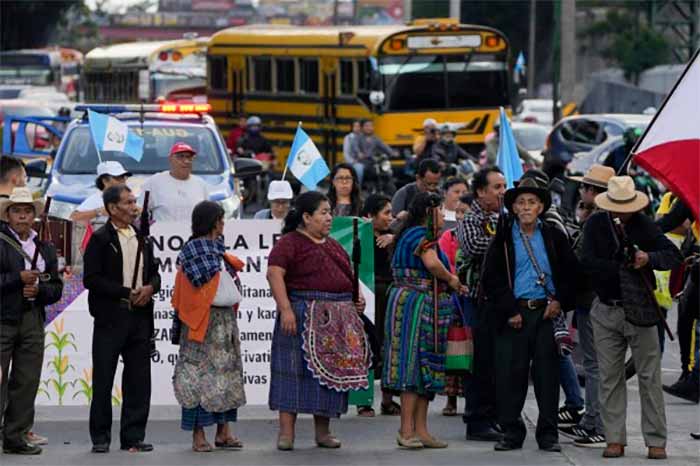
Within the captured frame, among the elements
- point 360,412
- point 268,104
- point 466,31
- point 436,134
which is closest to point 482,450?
point 360,412

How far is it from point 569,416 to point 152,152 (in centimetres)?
690

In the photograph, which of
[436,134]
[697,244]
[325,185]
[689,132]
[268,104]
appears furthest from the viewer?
[268,104]

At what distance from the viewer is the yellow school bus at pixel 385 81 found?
31.1m

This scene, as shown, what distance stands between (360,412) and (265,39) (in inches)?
920

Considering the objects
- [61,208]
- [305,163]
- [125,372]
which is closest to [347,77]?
[61,208]

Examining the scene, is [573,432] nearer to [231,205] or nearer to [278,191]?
[278,191]

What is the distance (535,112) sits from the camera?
53125 mm

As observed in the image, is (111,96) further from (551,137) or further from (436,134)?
(436,134)

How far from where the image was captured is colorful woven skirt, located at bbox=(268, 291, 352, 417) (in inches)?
433

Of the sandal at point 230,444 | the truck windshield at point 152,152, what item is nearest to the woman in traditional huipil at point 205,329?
the sandal at point 230,444

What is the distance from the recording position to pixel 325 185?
99.0 ft

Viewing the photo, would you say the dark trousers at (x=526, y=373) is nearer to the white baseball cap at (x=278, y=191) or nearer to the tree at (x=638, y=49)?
the white baseball cap at (x=278, y=191)

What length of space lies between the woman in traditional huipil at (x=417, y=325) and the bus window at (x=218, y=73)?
2572cm

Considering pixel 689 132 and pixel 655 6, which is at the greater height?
pixel 689 132
